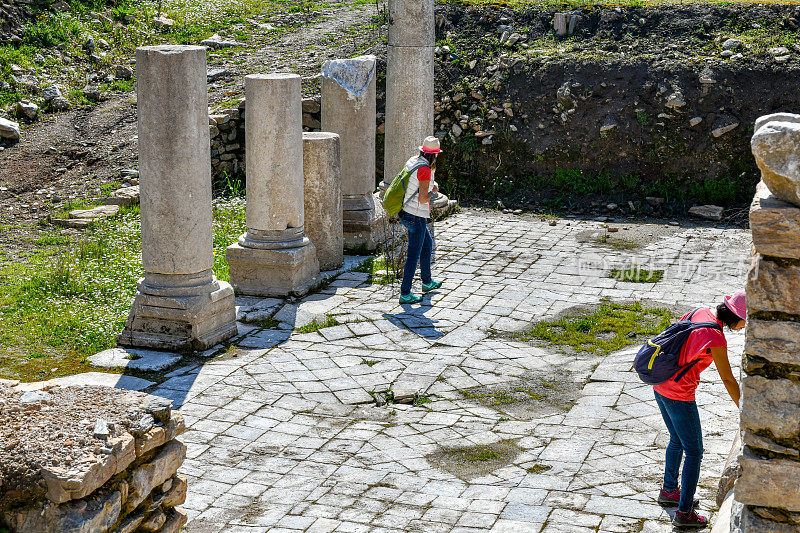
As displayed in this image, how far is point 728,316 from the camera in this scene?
554cm

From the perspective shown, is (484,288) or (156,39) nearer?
(484,288)

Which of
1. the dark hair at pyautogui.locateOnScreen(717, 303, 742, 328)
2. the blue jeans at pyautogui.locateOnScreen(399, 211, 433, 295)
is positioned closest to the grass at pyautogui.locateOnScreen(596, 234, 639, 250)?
the blue jeans at pyautogui.locateOnScreen(399, 211, 433, 295)

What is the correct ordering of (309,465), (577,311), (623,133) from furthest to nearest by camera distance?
(623,133) < (577,311) < (309,465)

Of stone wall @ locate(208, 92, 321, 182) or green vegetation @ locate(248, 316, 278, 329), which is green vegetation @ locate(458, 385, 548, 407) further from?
stone wall @ locate(208, 92, 321, 182)

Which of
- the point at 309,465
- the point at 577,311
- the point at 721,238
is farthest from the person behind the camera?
the point at 721,238

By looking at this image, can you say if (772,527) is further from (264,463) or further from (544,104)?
(544,104)

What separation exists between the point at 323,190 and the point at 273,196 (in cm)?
111

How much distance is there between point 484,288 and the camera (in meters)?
11.1

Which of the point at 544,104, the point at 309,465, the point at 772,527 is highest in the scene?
the point at 544,104

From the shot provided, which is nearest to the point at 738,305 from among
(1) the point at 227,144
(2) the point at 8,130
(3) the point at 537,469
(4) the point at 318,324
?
(3) the point at 537,469

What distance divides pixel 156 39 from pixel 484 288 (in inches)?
400

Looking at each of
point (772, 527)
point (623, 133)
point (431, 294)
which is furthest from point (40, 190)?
point (772, 527)

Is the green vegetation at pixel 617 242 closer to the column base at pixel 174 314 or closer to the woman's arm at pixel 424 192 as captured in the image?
the woman's arm at pixel 424 192

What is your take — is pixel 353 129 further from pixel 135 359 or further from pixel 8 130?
pixel 8 130
